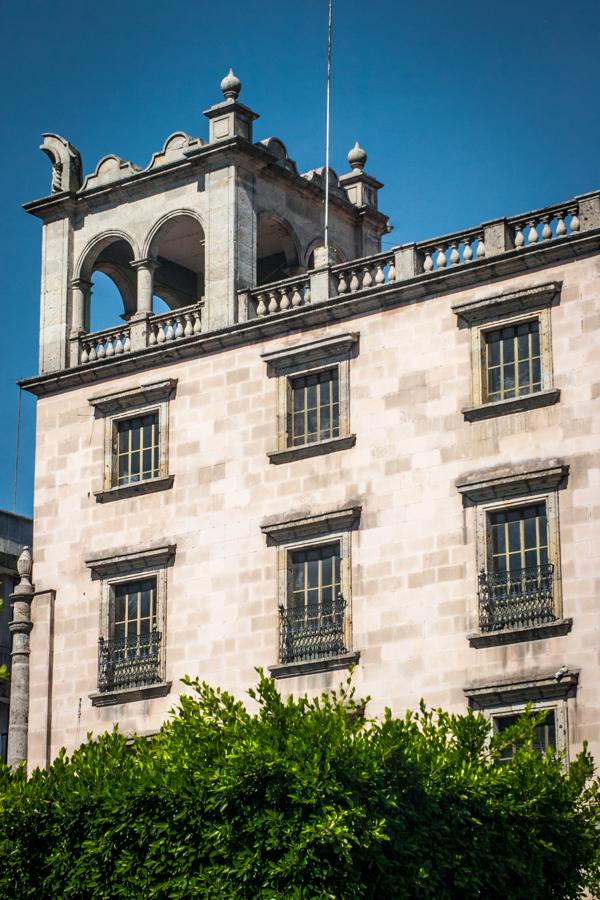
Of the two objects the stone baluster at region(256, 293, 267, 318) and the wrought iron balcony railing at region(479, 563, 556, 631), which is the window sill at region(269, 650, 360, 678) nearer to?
the wrought iron balcony railing at region(479, 563, 556, 631)

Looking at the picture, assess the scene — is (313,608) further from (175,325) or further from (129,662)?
(175,325)

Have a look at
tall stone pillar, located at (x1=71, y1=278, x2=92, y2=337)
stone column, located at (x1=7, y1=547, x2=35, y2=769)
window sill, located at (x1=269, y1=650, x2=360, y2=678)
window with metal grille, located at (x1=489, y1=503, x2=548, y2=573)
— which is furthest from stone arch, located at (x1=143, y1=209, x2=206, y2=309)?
window with metal grille, located at (x1=489, y1=503, x2=548, y2=573)

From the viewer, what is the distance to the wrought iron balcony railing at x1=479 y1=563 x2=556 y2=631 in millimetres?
46281

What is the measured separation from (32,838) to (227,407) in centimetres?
1286

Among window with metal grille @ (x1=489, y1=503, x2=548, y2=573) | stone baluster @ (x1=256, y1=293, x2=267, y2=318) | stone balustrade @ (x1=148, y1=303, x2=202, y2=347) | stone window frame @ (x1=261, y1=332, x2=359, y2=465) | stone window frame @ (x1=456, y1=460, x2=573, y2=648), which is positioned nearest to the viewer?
stone window frame @ (x1=456, y1=460, x2=573, y2=648)

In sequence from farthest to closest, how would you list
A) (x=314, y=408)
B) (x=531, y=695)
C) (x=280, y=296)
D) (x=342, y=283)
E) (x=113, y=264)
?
(x=113, y=264) → (x=280, y=296) → (x=342, y=283) → (x=314, y=408) → (x=531, y=695)

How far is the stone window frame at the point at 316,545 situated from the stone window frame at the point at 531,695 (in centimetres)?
318

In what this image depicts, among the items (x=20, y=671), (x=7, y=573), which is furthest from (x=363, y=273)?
(x=7, y=573)

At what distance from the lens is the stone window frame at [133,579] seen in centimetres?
5144

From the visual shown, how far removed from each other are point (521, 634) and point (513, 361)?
5629 mm

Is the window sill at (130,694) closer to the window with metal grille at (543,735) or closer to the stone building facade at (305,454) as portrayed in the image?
the stone building facade at (305,454)

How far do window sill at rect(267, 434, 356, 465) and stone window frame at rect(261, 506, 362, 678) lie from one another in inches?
54.9

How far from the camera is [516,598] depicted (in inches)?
1838

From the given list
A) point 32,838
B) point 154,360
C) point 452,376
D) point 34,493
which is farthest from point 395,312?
point 32,838
